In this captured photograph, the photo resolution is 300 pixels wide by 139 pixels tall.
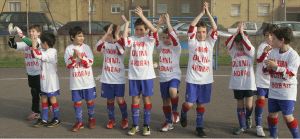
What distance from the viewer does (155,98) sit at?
10484 mm

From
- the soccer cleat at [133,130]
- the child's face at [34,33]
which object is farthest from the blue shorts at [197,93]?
the child's face at [34,33]

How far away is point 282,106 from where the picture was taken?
20.1 ft

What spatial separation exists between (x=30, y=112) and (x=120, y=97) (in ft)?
8.21

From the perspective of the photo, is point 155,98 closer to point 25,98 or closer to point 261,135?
point 25,98

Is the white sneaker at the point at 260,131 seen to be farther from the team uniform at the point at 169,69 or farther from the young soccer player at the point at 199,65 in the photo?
the team uniform at the point at 169,69

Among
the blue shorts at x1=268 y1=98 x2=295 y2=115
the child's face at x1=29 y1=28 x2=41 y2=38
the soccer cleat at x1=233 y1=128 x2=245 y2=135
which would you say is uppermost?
the child's face at x1=29 y1=28 x2=41 y2=38

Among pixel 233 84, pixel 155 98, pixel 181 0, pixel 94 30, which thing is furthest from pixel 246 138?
pixel 181 0

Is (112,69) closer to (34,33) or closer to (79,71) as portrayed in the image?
(79,71)

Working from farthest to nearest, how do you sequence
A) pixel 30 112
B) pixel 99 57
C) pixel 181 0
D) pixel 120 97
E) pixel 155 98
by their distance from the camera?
pixel 181 0 → pixel 99 57 → pixel 155 98 → pixel 30 112 → pixel 120 97

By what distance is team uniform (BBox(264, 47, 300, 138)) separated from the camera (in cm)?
594

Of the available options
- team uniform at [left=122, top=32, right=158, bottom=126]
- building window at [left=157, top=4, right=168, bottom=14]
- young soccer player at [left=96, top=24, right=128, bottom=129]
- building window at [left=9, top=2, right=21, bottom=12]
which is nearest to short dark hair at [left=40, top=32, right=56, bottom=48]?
young soccer player at [left=96, top=24, right=128, bottom=129]

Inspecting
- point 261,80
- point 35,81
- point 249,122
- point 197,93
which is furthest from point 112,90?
point 261,80

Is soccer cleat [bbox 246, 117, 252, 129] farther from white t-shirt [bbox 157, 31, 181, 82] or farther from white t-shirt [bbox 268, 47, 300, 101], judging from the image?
white t-shirt [bbox 157, 31, 181, 82]

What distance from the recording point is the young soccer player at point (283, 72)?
5.93m
